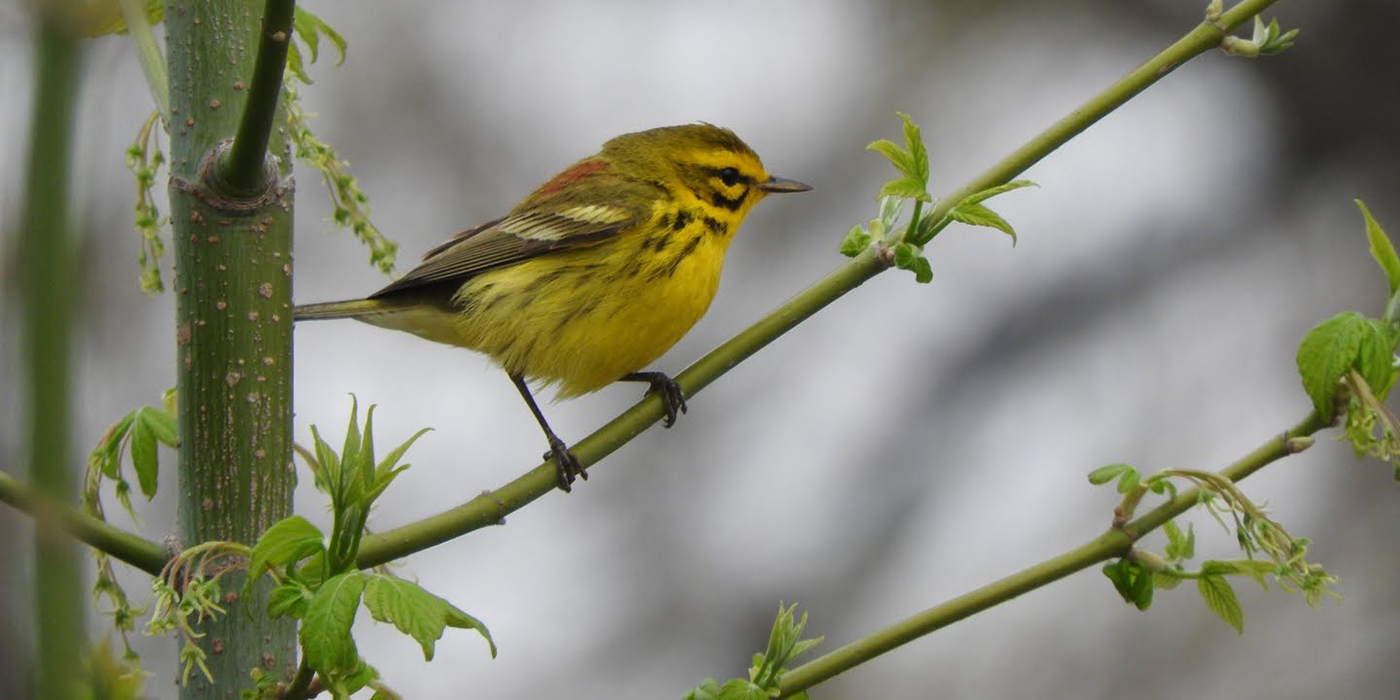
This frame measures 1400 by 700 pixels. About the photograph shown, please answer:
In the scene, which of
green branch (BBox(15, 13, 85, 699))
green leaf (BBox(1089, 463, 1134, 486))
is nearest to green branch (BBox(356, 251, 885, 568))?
green leaf (BBox(1089, 463, 1134, 486))

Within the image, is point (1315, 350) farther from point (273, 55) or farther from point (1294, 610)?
point (1294, 610)

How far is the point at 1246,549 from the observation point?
161 centimetres

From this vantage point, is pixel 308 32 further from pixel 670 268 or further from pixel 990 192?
pixel 670 268

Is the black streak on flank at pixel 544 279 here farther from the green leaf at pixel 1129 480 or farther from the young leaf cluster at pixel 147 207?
the green leaf at pixel 1129 480

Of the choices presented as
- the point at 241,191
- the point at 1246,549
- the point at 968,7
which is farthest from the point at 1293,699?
the point at 241,191

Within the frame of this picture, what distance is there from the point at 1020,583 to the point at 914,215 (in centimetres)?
41

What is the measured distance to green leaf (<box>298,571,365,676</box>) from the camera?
119 centimetres

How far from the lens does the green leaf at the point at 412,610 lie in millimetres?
1244

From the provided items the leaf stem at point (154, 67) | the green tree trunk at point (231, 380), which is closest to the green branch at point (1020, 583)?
the green tree trunk at point (231, 380)

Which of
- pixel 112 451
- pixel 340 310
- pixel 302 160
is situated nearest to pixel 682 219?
pixel 340 310

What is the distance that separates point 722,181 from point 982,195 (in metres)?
1.95

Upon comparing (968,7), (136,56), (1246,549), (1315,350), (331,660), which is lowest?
(1246,549)

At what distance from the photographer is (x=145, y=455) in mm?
1749

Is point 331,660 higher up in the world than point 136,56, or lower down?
lower down
